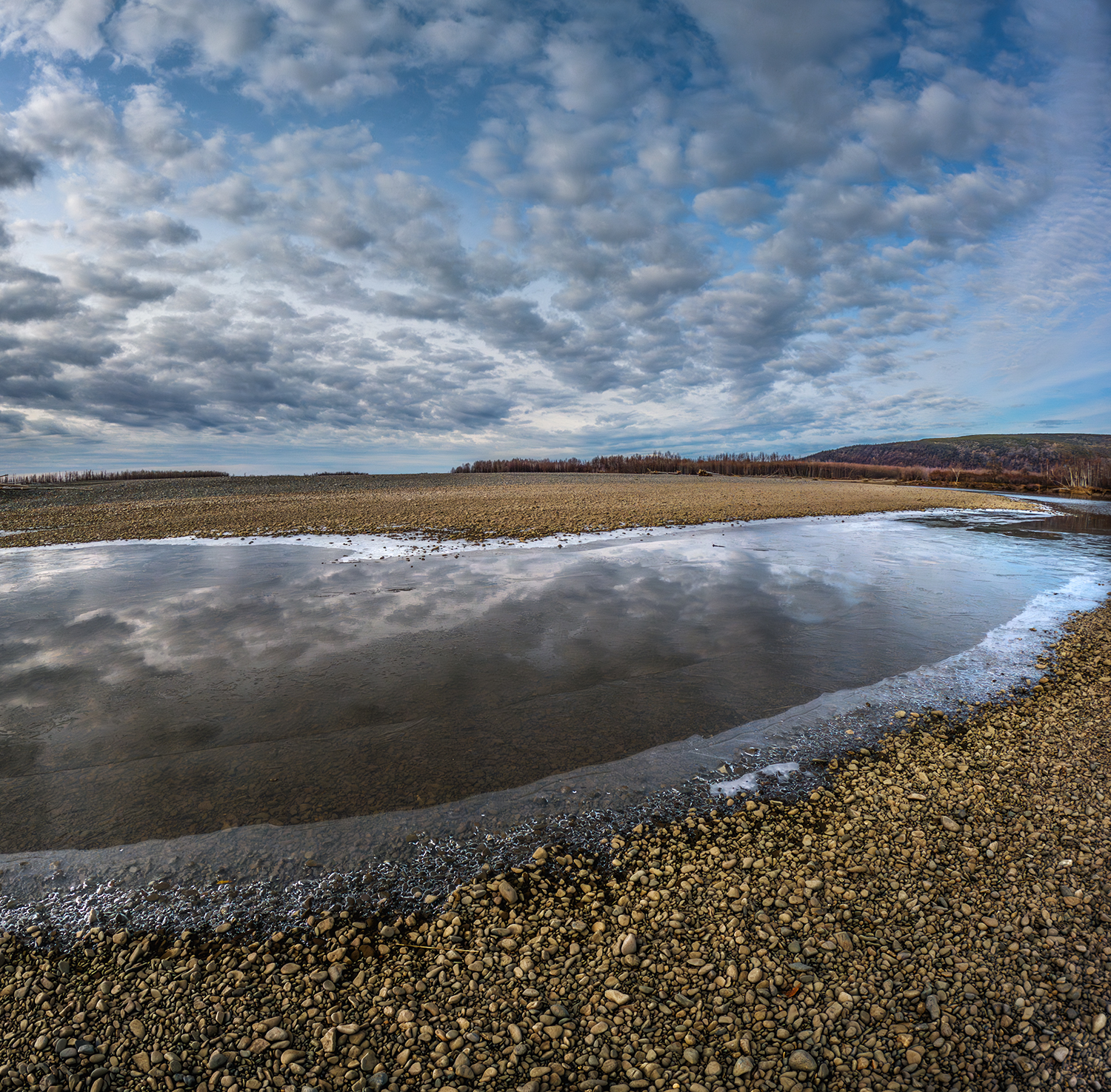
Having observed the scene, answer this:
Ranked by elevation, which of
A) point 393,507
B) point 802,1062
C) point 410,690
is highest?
point 393,507

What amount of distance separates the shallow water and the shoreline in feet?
1.87

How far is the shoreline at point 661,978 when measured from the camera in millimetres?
2389

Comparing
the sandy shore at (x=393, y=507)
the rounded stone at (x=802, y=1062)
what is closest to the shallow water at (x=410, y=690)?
the rounded stone at (x=802, y=1062)

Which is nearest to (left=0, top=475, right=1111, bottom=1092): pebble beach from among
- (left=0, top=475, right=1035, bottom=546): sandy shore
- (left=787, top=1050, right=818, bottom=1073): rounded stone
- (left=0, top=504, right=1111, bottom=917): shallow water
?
(left=787, top=1050, right=818, bottom=1073): rounded stone

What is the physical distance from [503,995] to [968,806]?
12.1ft

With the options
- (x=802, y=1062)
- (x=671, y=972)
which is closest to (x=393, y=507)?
(x=671, y=972)

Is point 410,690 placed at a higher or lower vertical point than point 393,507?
lower

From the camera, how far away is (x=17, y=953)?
3018mm

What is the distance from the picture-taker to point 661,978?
2.79 m

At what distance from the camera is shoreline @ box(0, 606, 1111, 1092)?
7.84ft

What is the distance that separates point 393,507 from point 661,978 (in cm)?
2644

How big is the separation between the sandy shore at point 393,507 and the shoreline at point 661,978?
1441 centimetres

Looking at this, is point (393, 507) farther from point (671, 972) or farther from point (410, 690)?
point (671, 972)

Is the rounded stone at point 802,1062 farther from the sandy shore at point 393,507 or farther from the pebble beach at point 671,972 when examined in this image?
the sandy shore at point 393,507
